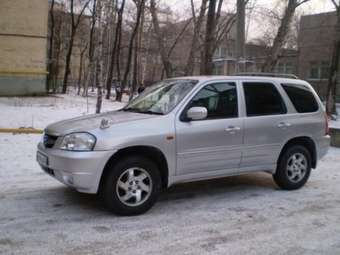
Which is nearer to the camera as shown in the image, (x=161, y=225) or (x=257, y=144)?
(x=161, y=225)

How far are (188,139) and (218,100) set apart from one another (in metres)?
0.85

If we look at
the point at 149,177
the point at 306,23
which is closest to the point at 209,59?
the point at 149,177

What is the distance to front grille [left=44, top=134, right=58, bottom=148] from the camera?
577 centimetres

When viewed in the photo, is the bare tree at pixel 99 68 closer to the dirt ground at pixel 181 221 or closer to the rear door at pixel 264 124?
the dirt ground at pixel 181 221

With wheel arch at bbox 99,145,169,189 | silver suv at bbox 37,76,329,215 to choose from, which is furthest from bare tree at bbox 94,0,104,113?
wheel arch at bbox 99,145,169,189

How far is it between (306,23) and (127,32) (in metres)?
18.7

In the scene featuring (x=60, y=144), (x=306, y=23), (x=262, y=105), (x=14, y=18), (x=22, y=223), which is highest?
(x=306, y=23)

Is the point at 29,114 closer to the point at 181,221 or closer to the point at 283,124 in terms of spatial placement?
the point at 283,124

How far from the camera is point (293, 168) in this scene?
7332 mm

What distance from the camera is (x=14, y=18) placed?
22.7 meters

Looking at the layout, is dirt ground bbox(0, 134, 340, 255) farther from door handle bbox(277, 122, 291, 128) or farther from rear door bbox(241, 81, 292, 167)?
door handle bbox(277, 122, 291, 128)

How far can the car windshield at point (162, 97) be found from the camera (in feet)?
20.4

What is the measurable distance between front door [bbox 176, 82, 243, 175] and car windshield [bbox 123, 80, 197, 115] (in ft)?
0.70

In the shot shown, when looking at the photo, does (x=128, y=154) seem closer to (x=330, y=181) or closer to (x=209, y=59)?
(x=330, y=181)
